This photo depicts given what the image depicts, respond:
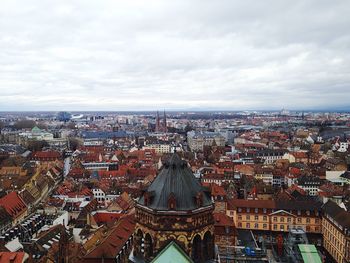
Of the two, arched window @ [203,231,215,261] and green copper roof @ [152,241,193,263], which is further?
arched window @ [203,231,215,261]

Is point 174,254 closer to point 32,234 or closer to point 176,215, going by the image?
point 176,215

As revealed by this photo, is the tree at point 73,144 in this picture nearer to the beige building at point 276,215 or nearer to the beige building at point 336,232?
the beige building at point 276,215

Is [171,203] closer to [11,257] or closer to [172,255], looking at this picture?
[172,255]

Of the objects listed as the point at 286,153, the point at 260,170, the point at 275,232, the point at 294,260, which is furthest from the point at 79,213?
the point at 286,153

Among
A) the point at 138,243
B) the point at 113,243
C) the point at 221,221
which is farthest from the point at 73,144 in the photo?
the point at 138,243

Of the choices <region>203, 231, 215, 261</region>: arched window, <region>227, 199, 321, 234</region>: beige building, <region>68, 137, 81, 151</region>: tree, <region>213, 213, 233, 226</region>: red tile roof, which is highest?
<region>203, 231, 215, 261</region>: arched window

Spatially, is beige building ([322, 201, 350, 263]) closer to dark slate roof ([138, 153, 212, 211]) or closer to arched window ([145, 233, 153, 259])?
dark slate roof ([138, 153, 212, 211])

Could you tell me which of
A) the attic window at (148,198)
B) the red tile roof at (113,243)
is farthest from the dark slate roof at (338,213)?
the attic window at (148,198)

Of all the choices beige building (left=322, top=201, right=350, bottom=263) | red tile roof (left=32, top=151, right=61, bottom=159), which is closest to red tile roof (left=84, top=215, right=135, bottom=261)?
beige building (left=322, top=201, right=350, bottom=263)
